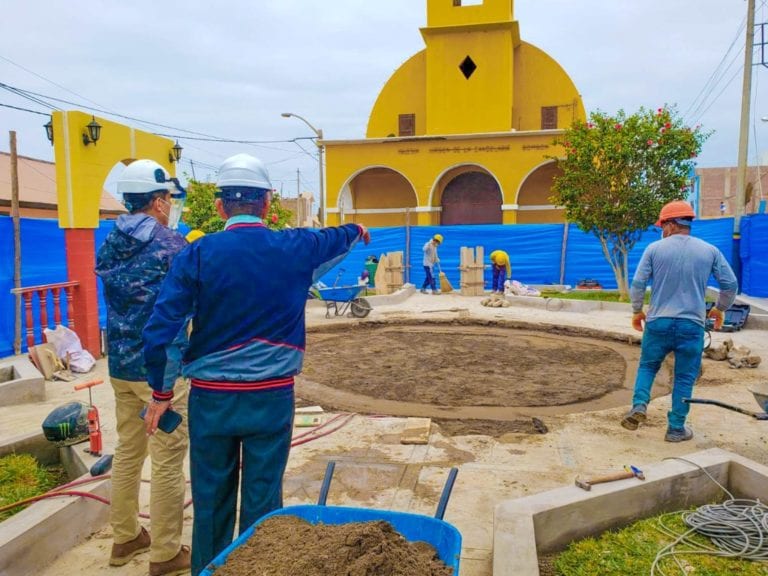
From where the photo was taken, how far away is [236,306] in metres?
2.66

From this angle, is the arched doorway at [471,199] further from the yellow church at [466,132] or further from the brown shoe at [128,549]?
the brown shoe at [128,549]

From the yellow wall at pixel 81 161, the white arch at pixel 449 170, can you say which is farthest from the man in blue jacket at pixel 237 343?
the white arch at pixel 449 170

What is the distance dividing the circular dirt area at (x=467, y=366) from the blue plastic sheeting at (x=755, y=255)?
6902 mm

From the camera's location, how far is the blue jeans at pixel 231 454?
105 inches

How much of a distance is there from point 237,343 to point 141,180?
48.2 inches

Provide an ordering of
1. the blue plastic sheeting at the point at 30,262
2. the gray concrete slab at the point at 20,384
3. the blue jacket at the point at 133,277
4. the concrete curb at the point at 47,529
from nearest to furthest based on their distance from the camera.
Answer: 1. the concrete curb at the point at 47,529
2. the blue jacket at the point at 133,277
3. the gray concrete slab at the point at 20,384
4. the blue plastic sheeting at the point at 30,262

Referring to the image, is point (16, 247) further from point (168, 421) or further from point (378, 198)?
point (378, 198)

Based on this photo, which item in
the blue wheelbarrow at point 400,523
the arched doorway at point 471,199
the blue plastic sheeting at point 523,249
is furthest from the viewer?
the arched doorway at point 471,199

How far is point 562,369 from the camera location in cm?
816

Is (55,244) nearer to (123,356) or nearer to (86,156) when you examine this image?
(86,156)

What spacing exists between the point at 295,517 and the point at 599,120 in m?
13.7

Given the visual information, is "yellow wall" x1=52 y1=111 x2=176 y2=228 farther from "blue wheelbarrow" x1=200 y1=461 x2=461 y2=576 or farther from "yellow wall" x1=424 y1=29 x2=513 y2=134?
"yellow wall" x1=424 y1=29 x2=513 y2=134

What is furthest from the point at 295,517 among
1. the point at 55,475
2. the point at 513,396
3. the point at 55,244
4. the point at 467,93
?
the point at 467,93

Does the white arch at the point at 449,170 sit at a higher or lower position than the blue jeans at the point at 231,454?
higher
